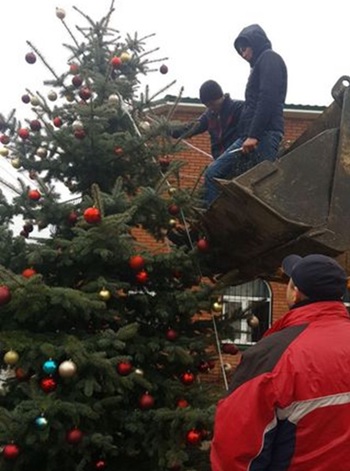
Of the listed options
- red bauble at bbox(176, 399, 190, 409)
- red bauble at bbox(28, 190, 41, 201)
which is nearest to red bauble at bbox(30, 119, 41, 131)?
red bauble at bbox(28, 190, 41, 201)

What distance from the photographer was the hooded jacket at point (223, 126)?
230 inches

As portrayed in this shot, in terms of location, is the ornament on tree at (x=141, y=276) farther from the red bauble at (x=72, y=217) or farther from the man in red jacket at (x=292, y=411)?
the man in red jacket at (x=292, y=411)

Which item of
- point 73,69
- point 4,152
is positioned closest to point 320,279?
point 4,152

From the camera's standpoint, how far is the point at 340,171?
14.0 ft

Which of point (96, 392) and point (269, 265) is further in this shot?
point (269, 265)

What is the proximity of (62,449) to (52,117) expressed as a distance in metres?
2.87

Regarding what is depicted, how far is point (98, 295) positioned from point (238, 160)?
1619 millimetres

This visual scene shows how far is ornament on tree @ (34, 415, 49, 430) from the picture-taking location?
4.09 metres

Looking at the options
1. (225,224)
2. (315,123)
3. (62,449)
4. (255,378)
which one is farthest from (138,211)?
(255,378)

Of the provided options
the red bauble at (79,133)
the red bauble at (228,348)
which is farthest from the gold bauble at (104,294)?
the red bauble at (79,133)

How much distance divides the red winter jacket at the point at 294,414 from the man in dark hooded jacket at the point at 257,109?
2.41 metres

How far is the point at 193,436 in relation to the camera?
4.46 meters

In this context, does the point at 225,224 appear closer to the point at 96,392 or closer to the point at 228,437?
the point at 96,392

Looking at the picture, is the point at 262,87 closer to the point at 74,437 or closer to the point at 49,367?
the point at 49,367
